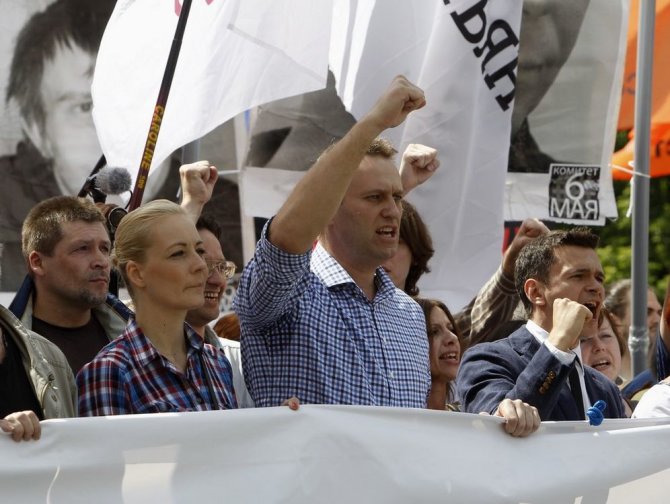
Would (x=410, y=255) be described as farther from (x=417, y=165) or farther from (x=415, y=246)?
(x=417, y=165)

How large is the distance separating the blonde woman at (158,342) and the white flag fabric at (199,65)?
1.54m

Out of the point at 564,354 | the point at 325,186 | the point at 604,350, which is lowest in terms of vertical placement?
the point at 604,350

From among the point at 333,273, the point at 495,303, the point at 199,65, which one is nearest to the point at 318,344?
the point at 333,273

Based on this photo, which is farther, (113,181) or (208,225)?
(208,225)

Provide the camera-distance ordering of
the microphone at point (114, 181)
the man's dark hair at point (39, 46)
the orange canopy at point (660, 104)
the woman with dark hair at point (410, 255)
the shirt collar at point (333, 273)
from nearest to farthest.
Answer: the shirt collar at point (333, 273) → the microphone at point (114, 181) → the woman with dark hair at point (410, 255) → the man's dark hair at point (39, 46) → the orange canopy at point (660, 104)

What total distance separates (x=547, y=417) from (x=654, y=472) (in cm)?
33

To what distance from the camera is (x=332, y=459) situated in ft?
10.9

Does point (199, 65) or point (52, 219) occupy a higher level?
point (199, 65)

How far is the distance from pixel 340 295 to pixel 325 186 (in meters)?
0.49

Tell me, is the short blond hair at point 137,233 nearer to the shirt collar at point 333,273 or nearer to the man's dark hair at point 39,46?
the shirt collar at point 333,273

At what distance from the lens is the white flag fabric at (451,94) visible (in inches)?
233

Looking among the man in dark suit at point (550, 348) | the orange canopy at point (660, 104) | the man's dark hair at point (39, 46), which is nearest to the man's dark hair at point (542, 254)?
the man in dark suit at point (550, 348)

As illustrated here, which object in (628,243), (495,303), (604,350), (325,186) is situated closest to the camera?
(325,186)

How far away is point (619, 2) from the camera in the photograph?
7.25m
